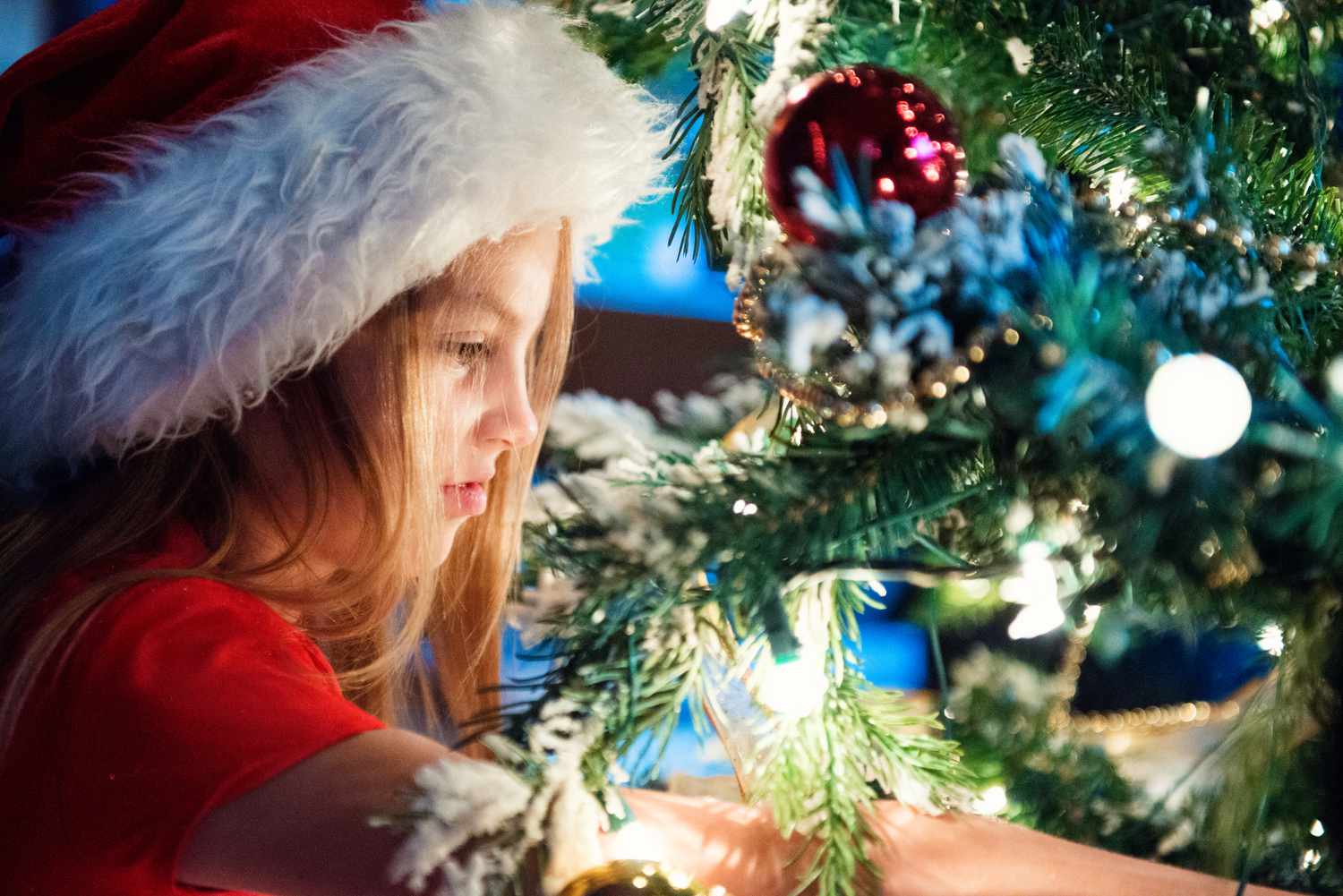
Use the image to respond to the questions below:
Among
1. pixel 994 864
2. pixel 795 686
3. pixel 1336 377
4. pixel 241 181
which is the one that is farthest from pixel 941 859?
pixel 241 181

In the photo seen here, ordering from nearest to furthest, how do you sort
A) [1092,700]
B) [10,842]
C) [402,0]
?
[10,842] → [402,0] → [1092,700]

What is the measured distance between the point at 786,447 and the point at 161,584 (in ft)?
1.20

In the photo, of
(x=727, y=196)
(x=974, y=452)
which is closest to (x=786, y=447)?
(x=974, y=452)

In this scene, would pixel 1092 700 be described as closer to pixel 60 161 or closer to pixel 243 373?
pixel 243 373

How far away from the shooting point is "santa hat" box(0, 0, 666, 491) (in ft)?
1.92

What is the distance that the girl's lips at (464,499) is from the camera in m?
0.71

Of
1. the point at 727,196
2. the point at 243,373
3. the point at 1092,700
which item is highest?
the point at 727,196

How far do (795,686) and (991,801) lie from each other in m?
0.17

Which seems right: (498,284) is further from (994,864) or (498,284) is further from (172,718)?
(994,864)

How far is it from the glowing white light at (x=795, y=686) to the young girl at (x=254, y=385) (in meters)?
0.10

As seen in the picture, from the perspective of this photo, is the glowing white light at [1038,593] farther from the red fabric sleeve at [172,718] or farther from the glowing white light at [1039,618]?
the red fabric sleeve at [172,718]

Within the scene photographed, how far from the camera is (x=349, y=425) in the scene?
0.66m

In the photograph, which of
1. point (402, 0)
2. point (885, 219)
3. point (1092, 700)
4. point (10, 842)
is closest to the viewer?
point (885, 219)

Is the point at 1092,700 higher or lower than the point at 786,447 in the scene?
lower
